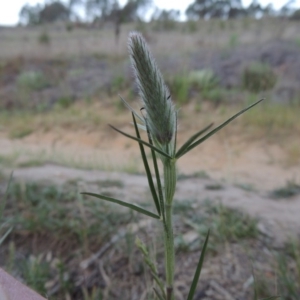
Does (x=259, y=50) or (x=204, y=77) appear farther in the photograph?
(x=259, y=50)

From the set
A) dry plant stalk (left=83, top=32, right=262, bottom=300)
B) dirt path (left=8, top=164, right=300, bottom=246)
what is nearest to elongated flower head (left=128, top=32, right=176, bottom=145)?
dry plant stalk (left=83, top=32, right=262, bottom=300)

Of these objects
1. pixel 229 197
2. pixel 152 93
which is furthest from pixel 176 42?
pixel 152 93

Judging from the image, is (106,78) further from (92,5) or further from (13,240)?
(92,5)

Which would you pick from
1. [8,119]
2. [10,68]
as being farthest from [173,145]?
[10,68]

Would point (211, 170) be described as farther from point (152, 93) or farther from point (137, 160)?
point (152, 93)

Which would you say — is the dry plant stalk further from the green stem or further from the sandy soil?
the sandy soil

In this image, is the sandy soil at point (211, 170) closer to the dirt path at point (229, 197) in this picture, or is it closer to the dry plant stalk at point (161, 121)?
the dirt path at point (229, 197)
